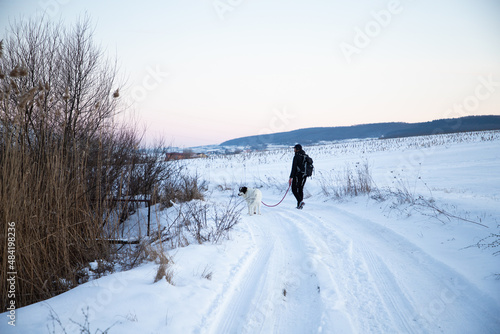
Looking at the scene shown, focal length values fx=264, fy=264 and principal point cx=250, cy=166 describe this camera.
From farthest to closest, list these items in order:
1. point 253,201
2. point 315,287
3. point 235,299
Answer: point 253,201 → point 315,287 → point 235,299

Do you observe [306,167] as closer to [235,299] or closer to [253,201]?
[253,201]

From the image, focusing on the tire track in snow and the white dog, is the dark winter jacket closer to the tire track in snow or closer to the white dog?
the white dog

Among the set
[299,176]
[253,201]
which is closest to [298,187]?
[299,176]

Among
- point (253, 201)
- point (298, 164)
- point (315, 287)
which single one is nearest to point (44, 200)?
point (315, 287)

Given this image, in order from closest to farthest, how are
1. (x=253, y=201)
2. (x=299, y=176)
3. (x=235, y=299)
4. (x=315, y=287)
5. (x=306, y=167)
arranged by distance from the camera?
1. (x=235, y=299)
2. (x=315, y=287)
3. (x=253, y=201)
4. (x=306, y=167)
5. (x=299, y=176)

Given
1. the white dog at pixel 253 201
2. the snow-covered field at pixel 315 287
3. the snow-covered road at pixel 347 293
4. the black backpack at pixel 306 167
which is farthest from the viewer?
the black backpack at pixel 306 167

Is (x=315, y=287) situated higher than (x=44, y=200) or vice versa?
(x=44, y=200)

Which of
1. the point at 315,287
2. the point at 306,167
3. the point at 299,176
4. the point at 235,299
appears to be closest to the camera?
the point at 235,299

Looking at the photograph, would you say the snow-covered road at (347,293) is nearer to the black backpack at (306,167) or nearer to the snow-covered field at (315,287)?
the snow-covered field at (315,287)

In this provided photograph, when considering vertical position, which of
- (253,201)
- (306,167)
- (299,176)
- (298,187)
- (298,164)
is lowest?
(253,201)

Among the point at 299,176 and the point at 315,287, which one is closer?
the point at 315,287

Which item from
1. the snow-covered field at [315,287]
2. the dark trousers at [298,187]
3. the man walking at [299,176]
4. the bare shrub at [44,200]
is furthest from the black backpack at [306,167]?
the bare shrub at [44,200]

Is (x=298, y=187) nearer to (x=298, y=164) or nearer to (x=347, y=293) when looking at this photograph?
(x=298, y=164)

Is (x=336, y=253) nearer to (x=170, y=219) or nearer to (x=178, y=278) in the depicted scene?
(x=178, y=278)
